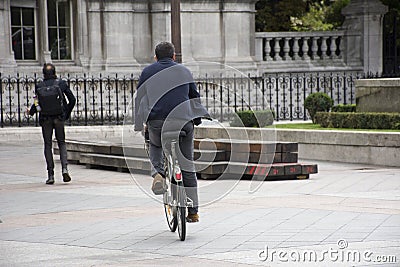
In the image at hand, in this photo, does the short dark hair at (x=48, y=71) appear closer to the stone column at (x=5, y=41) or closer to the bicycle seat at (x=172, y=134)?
the bicycle seat at (x=172, y=134)

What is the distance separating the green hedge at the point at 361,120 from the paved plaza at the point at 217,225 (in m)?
2.28

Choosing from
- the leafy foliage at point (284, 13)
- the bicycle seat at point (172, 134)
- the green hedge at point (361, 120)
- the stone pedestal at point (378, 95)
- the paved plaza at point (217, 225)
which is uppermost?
the leafy foliage at point (284, 13)

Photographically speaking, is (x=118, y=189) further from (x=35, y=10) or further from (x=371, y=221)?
(x=35, y=10)

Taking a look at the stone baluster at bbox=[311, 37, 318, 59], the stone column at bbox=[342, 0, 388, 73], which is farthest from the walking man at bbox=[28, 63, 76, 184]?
the stone column at bbox=[342, 0, 388, 73]

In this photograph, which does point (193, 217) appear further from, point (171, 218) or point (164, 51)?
point (164, 51)

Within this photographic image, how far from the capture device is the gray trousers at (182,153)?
32.5 feet

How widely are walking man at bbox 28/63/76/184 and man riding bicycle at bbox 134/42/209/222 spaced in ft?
15.6

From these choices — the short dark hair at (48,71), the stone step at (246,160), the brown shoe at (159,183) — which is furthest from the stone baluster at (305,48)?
the brown shoe at (159,183)

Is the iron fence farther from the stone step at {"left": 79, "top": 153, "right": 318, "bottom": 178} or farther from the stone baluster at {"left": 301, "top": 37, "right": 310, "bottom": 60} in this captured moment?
the stone step at {"left": 79, "top": 153, "right": 318, "bottom": 178}

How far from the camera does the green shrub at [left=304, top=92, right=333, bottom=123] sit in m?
21.2

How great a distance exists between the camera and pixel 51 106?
14.7 metres

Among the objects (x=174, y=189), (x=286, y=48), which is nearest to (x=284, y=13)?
(x=286, y=48)

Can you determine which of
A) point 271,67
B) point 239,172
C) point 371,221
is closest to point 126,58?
point 271,67

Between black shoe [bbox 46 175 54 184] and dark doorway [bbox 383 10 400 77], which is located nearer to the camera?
black shoe [bbox 46 175 54 184]
